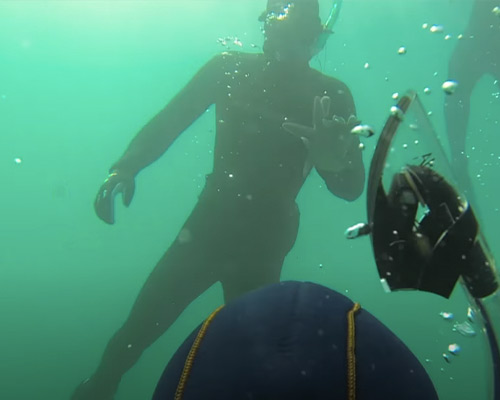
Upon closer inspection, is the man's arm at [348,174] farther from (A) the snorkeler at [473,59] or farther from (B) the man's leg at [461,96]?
(B) the man's leg at [461,96]

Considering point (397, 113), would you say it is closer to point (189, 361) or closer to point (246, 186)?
point (189, 361)

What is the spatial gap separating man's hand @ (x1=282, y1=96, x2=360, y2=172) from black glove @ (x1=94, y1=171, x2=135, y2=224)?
1.84 meters

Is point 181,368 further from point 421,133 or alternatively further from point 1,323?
point 1,323

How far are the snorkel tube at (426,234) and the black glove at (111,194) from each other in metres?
3.03

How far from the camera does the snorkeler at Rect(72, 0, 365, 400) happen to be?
4130 millimetres

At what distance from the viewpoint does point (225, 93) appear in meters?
4.54

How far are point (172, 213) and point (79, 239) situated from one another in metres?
11.8

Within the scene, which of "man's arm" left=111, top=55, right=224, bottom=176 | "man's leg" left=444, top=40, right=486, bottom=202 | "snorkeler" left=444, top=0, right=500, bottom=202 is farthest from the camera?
"man's leg" left=444, top=40, right=486, bottom=202

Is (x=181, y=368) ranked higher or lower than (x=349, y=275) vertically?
higher

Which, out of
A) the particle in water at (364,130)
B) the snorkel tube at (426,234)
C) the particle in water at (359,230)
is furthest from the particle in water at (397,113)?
the particle in water at (364,130)

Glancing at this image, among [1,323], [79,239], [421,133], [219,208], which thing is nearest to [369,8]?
[219,208]

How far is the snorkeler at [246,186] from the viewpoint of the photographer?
4130 millimetres

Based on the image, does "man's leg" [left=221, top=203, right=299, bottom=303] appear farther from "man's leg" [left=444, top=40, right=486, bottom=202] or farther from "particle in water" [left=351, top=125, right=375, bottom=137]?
"man's leg" [left=444, top=40, right=486, bottom=202]

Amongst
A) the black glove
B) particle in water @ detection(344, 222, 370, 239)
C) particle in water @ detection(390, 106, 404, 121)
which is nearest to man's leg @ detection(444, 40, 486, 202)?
the black glove
